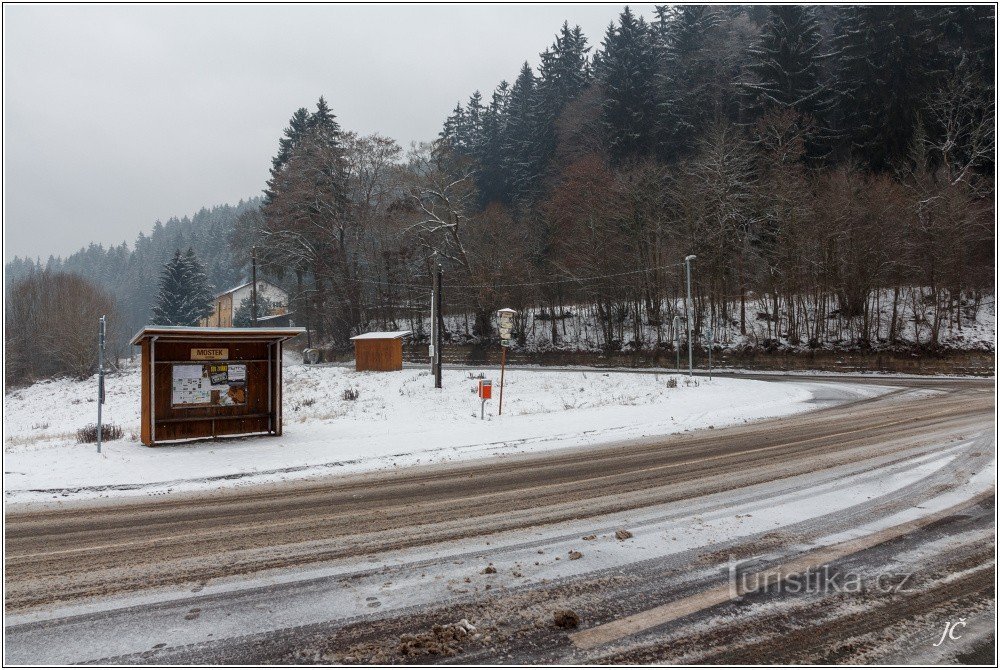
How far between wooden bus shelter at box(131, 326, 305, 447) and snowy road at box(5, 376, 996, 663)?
14.9 ft

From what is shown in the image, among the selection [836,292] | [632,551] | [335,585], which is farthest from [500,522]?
[836,292]

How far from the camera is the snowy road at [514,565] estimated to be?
3.83 metres

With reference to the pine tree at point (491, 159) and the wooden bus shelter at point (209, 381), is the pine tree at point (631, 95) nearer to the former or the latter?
the pine tree at point (491, 159)

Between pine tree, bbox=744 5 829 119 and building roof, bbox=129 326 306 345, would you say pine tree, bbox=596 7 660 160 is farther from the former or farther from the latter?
building roof, bbox=129 326 306 345

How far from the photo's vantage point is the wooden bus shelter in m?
11.8

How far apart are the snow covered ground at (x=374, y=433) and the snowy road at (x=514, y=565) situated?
4.38ft

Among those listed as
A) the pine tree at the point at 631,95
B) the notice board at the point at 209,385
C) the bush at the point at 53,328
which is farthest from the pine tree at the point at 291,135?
the notice board at the point at 209,385

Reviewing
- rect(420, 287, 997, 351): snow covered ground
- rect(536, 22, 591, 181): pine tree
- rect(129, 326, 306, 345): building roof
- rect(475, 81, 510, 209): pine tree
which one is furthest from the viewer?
rect(475, 81, 510, 209): pine tree

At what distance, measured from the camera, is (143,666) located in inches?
144

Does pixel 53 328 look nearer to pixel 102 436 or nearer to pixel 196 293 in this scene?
pixel 196 293

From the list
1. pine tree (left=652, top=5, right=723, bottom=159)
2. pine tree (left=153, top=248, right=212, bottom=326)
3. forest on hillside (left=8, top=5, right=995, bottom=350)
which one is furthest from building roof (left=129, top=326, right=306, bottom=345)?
pine tree (left=153, top=248, right=212, bottom=326)

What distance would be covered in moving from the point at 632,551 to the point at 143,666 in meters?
3.73

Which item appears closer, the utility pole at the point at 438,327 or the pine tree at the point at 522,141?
the utility pole at the point at 438,327

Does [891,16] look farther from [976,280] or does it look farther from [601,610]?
[601,610]
